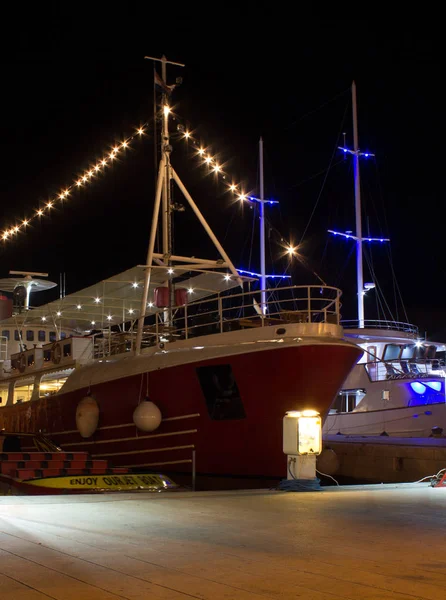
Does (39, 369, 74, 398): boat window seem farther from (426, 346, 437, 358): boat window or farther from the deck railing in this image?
(426, 346, 437, 358): boat window

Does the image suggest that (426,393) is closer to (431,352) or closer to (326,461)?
(431,352)

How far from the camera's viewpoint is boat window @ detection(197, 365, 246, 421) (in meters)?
15.1

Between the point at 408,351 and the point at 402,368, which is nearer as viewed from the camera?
the point at 402,368

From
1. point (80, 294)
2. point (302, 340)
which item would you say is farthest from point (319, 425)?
point (80, 294)

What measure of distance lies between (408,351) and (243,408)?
17.4m

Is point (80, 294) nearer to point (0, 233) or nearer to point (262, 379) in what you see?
point (0, 233)

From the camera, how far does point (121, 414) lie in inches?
672

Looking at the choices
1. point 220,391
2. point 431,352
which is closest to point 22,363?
point 220,391

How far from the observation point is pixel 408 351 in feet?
100.0

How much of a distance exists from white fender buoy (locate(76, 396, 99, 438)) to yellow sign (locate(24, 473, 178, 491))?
3171 mm

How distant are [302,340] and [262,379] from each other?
1189 millimetres

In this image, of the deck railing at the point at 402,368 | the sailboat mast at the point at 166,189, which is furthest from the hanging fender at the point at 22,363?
the deck railing at the point at 402,368

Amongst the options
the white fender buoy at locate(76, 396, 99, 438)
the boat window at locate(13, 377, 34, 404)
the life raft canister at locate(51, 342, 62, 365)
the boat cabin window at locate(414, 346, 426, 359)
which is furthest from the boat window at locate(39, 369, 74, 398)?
the boat cabin window at locate(414, 346, 426, 359)

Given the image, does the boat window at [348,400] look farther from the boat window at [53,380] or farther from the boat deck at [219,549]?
the boat deck at [219,549]
